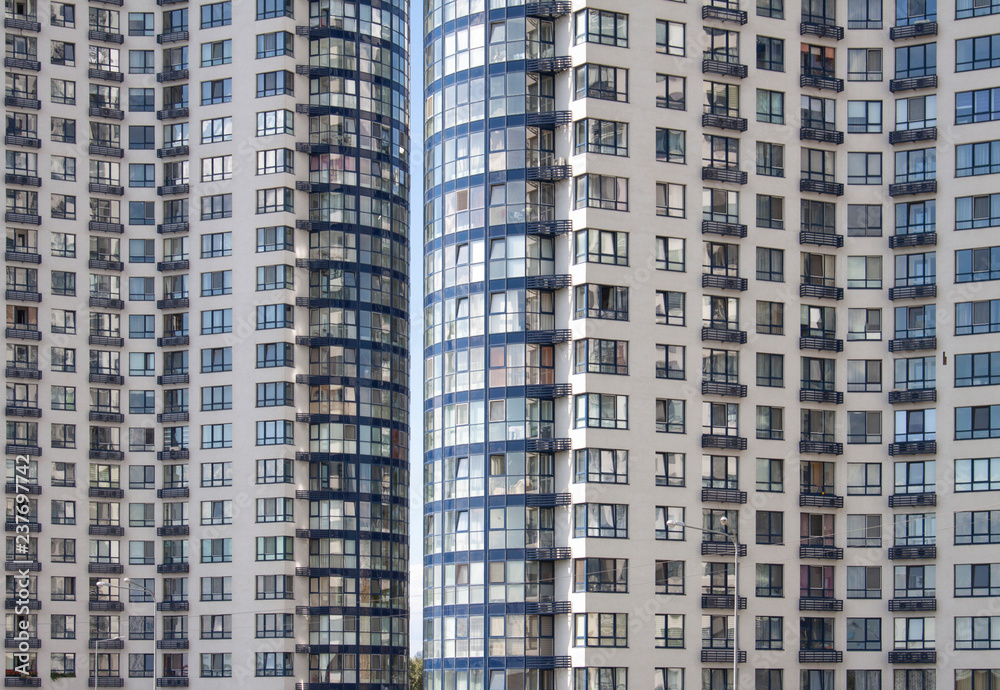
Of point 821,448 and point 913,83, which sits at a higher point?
point 913,83

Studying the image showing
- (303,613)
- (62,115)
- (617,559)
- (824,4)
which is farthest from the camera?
(62,115)

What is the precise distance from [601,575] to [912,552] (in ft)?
70.3

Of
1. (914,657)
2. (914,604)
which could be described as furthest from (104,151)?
(914,657)

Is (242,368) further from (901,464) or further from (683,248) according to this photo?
(901,464)

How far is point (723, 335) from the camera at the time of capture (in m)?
113

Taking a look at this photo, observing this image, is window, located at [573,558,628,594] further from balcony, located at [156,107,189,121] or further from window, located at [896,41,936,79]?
balcony, located at [156,107,189,121]

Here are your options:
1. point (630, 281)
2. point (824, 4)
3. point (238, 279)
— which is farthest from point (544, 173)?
point (238, 279)

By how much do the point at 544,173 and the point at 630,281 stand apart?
948 cm

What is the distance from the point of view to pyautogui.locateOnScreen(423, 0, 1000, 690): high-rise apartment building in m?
110

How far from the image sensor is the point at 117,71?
148250 mm

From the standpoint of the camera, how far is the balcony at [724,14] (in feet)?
379

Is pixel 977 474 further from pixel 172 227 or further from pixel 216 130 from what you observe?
pixel 172 227

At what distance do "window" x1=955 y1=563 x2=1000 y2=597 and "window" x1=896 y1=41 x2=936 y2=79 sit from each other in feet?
111

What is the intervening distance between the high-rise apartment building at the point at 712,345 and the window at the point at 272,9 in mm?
29065
